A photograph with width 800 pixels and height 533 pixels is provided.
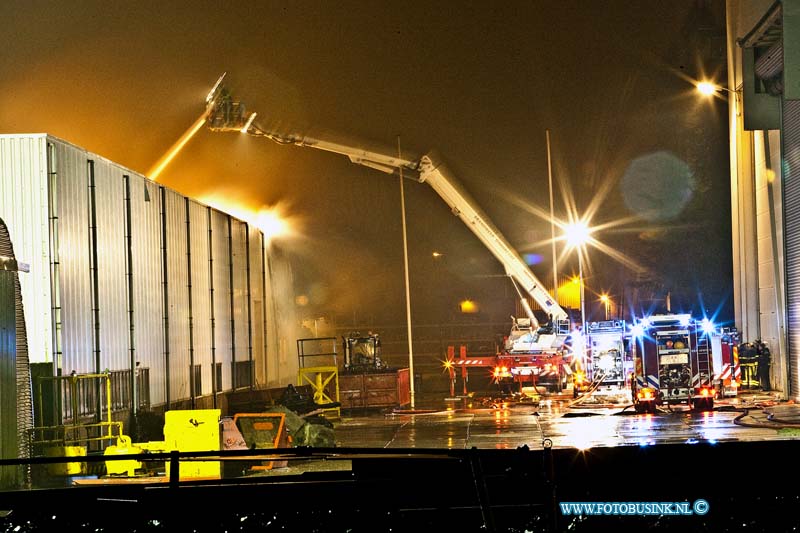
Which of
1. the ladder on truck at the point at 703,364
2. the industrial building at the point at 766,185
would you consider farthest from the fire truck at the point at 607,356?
the industrial building at the point at 766,185

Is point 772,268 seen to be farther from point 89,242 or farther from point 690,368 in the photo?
point 89,242

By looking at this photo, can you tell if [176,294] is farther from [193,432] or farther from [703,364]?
[703,364]

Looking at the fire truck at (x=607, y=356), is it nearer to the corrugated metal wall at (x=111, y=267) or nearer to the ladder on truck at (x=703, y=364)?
the ladder on truck at (x=703, y=364)

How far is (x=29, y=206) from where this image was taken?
19.8 m

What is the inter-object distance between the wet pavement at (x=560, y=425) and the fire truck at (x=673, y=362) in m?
0.47

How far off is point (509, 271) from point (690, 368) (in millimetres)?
13880

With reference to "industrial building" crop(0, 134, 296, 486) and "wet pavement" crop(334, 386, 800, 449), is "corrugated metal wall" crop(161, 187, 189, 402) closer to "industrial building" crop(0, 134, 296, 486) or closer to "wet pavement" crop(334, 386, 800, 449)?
"industrial building" crop(0, 134, 296, 486)

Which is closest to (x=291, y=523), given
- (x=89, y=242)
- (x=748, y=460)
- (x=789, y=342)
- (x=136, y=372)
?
(x=748, y=460)

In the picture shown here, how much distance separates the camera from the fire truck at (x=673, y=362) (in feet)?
79.4

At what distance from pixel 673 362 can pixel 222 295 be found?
17.3m

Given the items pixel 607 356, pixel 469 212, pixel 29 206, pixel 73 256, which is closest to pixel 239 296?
pixel 469 212

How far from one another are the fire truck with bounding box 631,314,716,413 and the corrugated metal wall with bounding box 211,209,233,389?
1546cm

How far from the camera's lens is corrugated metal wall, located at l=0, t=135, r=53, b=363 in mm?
19609

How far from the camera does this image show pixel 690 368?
24.4 meters
